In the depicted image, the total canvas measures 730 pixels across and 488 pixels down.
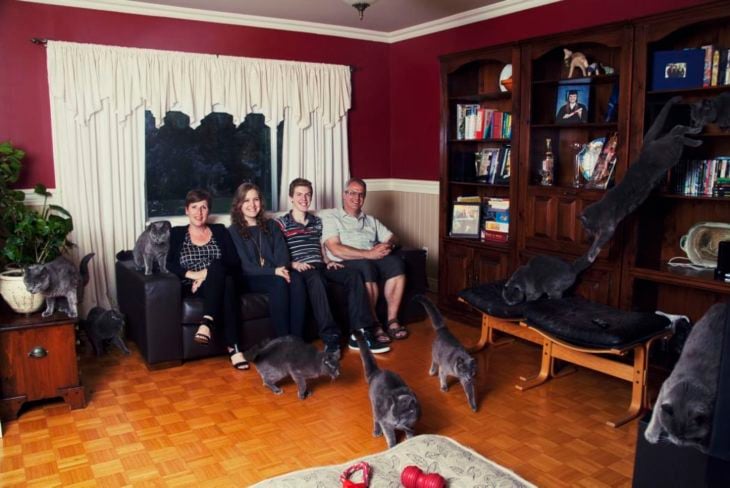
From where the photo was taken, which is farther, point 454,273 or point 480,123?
point 454,273

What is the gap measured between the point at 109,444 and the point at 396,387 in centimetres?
128

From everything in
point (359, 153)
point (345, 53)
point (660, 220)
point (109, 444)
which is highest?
point (345, 53)

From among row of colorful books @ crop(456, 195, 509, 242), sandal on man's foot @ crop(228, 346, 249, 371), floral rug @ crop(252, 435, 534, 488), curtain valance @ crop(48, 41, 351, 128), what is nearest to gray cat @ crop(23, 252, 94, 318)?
sandal on man's foot @ crop(228, 346, 249, 371)

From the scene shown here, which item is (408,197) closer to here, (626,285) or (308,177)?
(308,177)

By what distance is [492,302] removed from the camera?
3.60 metres

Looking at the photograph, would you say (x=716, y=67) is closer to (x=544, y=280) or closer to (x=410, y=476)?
(x=544, y=280)

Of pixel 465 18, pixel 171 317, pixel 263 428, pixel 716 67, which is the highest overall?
pixel 465 18

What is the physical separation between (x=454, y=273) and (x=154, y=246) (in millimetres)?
2092

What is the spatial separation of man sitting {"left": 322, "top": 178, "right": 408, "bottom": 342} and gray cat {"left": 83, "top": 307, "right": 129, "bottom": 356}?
4.68 ft

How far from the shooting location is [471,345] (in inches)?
163

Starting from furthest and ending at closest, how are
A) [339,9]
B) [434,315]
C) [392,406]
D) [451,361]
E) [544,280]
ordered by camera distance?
[339,9], [544,280], [434,315], [451,361], [392,406]

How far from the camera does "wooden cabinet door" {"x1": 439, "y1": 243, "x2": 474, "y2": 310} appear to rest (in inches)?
178

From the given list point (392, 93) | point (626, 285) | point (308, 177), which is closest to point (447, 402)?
point (626, 285)

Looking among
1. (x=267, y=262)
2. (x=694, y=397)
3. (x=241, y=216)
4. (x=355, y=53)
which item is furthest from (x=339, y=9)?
(x=694, y=397)
